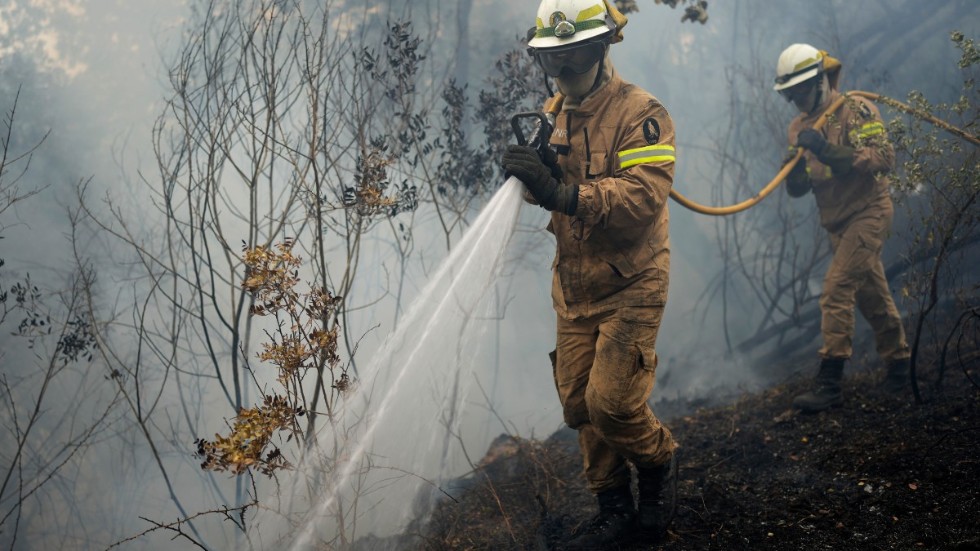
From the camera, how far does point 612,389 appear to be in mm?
2830

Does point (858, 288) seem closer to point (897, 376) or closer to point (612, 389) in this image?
point (897, 376)

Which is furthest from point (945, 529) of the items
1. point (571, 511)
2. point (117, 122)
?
point (117, 122)

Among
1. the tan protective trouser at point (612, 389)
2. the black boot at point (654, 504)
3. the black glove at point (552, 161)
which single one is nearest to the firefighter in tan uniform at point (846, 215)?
the black boot at point (654, 504)

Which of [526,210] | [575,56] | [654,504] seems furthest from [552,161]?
[526,210]

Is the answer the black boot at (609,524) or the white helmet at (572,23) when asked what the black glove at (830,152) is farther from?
the black boot at (609,524)

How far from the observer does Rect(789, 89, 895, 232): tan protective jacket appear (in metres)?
4.68

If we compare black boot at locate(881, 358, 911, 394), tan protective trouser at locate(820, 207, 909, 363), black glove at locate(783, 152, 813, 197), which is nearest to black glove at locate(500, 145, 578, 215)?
tan protective trouser at locate(820, 207, 909, 363)

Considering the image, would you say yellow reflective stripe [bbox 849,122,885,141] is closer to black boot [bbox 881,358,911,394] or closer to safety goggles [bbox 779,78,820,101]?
safety goggles [bbox 779,78,820,101]

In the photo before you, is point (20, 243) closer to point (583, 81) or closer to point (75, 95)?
point (75, 95)

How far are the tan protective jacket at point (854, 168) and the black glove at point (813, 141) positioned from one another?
132 millimetres

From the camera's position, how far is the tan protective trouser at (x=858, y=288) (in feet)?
16.0

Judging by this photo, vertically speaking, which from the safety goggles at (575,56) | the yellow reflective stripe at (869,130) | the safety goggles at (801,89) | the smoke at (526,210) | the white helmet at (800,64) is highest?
the smoke at (526,210)

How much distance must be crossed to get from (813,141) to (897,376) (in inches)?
68.7

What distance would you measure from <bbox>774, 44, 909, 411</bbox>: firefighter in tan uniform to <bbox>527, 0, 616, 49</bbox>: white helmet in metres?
2.47
